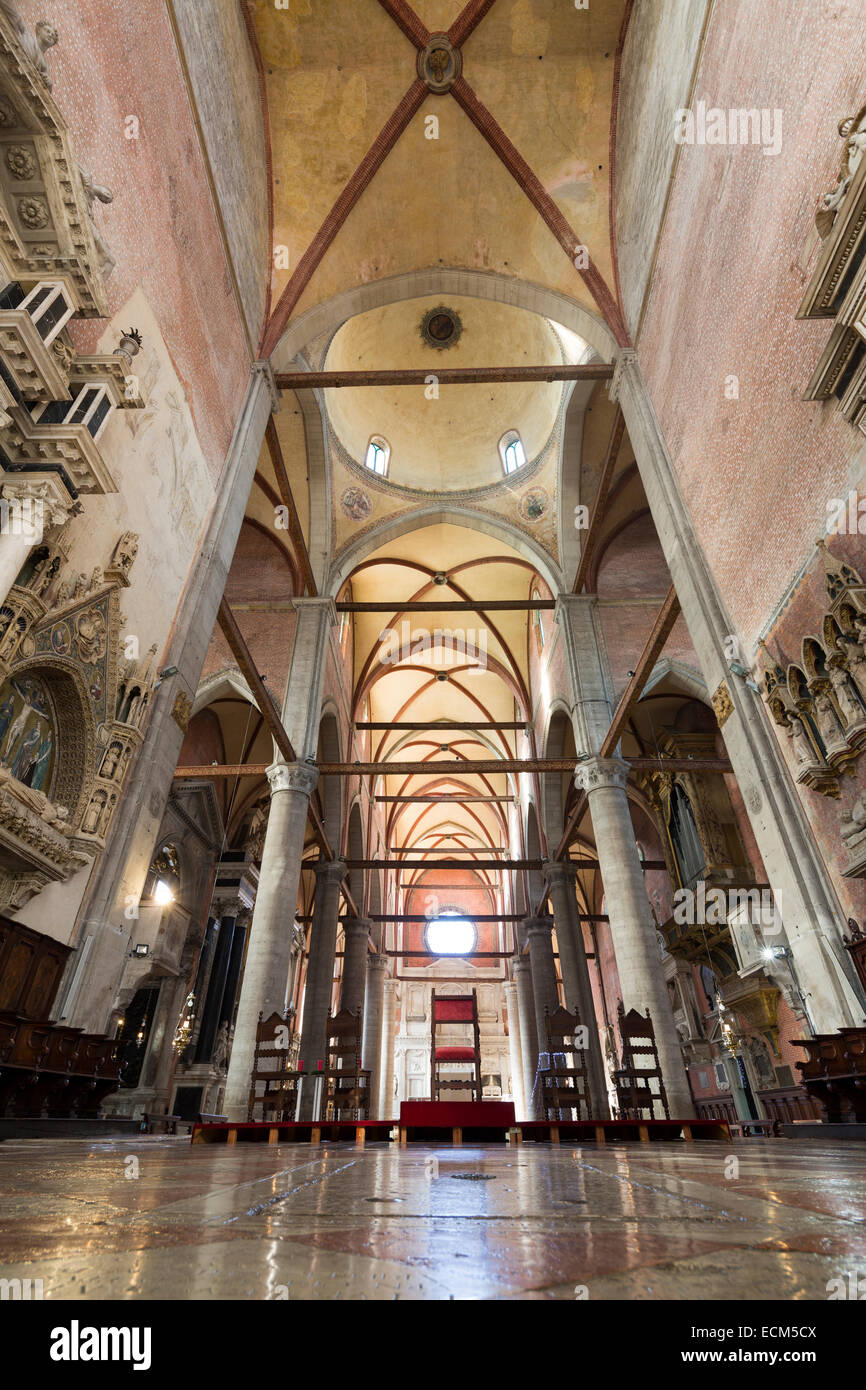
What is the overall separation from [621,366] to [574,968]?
11509 mm

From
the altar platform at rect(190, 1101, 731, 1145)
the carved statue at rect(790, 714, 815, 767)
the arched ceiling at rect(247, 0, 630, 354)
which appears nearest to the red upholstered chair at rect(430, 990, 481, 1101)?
the altar platform at rect(190, 1101, 731, 1145)

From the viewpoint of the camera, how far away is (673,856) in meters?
14.2

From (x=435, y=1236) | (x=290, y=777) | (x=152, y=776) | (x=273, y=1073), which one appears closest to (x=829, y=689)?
(x=435, y=1236)

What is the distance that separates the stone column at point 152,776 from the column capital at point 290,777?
4036mm

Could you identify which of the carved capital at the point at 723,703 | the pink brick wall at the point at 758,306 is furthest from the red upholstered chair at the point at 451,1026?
the pink brick wall at the point at 758,306

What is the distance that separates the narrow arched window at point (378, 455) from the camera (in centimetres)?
1747

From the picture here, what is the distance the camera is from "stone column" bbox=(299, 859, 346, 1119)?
44.8 ft

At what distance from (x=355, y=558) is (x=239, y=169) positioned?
761 centimetres

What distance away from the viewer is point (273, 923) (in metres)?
10.3

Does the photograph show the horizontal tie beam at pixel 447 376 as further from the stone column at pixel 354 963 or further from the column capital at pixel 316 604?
the stone column at pixel 354 963

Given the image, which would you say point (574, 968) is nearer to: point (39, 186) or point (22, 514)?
point (22, 514)

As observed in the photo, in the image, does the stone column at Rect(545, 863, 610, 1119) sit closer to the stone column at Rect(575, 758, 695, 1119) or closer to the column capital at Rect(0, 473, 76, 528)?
the stone column at Rect(575, 758, 695, 1119)

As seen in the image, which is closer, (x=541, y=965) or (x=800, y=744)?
(x=800, y=744)
